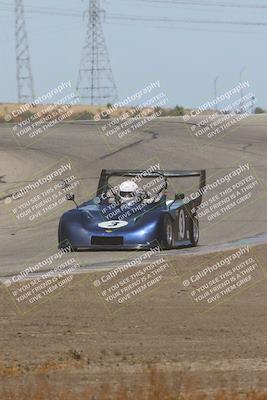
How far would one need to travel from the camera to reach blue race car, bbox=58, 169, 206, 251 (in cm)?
1755

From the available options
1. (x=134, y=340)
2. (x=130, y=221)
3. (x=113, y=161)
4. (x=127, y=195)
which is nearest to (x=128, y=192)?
(x=127, y=195)

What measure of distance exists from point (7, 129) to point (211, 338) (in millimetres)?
35009

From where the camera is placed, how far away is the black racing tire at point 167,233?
17641 millimetres

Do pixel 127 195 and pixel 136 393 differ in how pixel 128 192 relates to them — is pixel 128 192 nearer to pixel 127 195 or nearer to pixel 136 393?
pixel 127 195

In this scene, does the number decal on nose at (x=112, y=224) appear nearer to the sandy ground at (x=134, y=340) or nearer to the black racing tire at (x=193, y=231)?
the black racing tire at (x=193, y=231)

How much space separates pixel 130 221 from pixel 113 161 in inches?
657

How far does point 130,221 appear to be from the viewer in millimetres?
17734

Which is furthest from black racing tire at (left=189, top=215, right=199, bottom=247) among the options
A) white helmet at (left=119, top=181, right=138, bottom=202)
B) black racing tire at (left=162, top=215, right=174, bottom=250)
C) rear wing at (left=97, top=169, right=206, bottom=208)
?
white helmet at (left=119, top=181, right=138, bottom=202)

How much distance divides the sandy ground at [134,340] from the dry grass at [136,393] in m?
0.16

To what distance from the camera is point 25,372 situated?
8523 millimetres

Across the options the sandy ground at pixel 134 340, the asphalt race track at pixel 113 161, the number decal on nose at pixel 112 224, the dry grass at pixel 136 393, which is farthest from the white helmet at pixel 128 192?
the dry grass at pixel 136 393

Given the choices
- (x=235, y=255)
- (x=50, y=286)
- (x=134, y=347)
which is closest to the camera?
(x=134, y=347)

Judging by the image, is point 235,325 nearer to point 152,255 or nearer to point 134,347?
point 134,347

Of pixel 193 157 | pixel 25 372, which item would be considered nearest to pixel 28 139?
pixel 193 157
